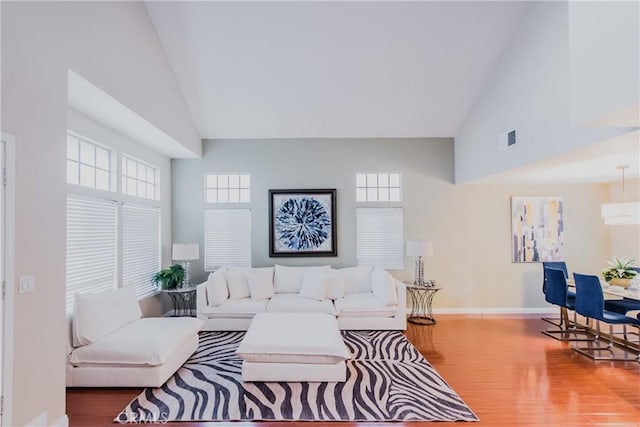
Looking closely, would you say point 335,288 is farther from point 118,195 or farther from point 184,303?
point 118,195

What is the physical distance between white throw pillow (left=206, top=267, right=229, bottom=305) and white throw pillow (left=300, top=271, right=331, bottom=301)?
1.15 m

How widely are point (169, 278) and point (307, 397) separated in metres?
3.13

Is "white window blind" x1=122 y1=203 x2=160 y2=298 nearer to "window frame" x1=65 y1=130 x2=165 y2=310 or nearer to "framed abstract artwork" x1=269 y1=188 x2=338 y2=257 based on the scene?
"window frame" x1=65 y1=130 x2=165 y2=310

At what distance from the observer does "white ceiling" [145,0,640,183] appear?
4020 millimetres

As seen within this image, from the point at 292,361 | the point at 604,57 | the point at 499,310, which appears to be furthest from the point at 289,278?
the point at 604,57

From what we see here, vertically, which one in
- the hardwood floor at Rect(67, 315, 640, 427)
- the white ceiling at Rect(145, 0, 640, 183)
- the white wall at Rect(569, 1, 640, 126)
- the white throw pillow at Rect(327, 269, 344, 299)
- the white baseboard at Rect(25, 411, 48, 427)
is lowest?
the hardwood floor at Rect(67, 315, 640, 427)

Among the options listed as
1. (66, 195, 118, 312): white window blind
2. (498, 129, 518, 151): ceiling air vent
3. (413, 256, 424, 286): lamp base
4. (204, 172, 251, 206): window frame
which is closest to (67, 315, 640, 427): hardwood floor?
(413, 256, 424, 286): lamp base

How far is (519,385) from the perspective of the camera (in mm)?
3377

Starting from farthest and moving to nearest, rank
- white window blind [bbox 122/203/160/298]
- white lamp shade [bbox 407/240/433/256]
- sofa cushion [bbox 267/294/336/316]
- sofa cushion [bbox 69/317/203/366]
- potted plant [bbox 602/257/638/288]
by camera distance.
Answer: white lamp shade [bbox 407/240/433/256]
sofa cushion [bbox 267/294/336/316]
white window blind [bbox 122/203/160/298]
potted plant [bbox 602/257/638/288]
sofa cushion [bbox 69/317/203/366]

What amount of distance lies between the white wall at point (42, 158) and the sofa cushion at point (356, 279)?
3790 millimetres

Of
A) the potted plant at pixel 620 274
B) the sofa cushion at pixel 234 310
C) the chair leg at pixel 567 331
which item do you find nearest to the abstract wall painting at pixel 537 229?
the chair leg at pixel 567 331

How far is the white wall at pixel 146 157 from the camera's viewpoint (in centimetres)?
381

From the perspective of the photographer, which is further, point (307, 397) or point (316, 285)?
point (316, 285)

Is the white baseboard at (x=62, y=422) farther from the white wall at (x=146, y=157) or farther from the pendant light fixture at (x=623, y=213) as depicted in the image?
the pendant light fixture at (x=623, y=213)
